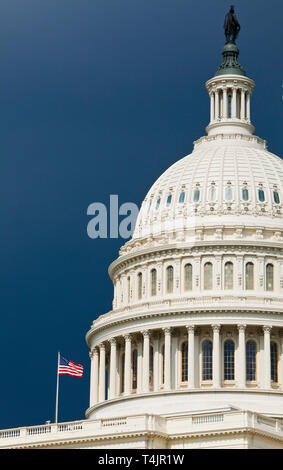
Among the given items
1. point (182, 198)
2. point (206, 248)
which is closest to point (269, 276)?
point (206, 248)

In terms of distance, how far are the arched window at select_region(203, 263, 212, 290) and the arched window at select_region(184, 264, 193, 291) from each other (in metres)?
1.38

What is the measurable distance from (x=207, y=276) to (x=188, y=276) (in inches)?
78.1

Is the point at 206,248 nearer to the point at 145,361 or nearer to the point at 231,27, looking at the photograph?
the point at 145,361

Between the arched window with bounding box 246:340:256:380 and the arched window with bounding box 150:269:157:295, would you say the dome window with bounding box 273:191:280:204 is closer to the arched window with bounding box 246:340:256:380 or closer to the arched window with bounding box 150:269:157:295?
the arched window with bounding box 150:269:157:295

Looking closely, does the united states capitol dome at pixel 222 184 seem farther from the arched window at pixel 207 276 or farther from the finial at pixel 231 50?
the arched window at pixel 207 276

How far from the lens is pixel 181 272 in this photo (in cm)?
13312

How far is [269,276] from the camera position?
132m

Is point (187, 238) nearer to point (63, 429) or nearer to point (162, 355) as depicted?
point (162, 355)

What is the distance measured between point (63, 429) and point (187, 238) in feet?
94.3

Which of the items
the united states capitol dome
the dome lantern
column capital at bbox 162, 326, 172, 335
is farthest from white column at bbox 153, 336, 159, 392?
the dome lantern

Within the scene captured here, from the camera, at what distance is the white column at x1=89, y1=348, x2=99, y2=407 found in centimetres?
13625

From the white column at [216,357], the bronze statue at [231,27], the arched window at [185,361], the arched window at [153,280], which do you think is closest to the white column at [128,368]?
the arched window at [185,361]

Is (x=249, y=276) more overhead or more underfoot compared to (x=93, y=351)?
more overhead

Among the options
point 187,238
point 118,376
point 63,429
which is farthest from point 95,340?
point 63,429
